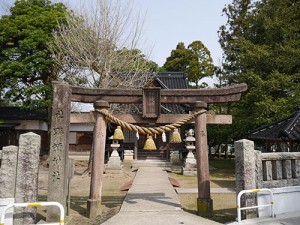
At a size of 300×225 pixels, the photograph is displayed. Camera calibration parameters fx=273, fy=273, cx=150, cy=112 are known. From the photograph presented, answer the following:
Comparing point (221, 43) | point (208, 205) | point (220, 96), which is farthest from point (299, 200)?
point (221, 43)

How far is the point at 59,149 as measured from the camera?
6953mm

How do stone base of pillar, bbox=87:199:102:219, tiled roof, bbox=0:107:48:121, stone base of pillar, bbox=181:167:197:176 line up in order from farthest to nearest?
tiled roof, bbox=0:107:48:121
stone base of pillar, bbox=181:167:197:176
stone base of pillar, bbox=87:199:102:219

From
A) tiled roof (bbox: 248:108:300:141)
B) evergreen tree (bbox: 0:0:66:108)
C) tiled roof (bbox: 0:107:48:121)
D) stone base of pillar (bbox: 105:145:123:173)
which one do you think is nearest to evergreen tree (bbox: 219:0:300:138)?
tiled roof (bbox: 248:108:300:141)

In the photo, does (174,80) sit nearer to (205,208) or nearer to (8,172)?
(205,208)

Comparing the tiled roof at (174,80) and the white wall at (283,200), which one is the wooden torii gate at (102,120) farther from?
the tiled roof at (174,80)

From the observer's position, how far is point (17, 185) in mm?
5832

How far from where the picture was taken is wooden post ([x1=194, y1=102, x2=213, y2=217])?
24.1 feet

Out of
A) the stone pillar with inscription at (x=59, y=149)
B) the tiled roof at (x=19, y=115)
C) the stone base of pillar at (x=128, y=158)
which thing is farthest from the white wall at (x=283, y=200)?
the tiled roof at (x=19, y=115)

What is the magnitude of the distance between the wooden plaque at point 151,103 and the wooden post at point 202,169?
1122mm

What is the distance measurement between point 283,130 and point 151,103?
568 cm

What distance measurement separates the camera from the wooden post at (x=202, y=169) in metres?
7.33

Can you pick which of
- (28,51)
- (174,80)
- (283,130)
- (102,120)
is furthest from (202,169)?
(174,80)

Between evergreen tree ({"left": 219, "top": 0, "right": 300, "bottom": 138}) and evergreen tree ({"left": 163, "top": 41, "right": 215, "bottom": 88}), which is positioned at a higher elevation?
evergreen tree ({"left": 163, "top": 41, "right": 215, "bottom": 88})

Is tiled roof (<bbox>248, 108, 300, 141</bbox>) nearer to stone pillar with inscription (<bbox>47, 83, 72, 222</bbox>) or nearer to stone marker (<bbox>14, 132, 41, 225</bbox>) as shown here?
stone pillar with inscription (<bbox>47, 83, 72, 222</bbox>)
